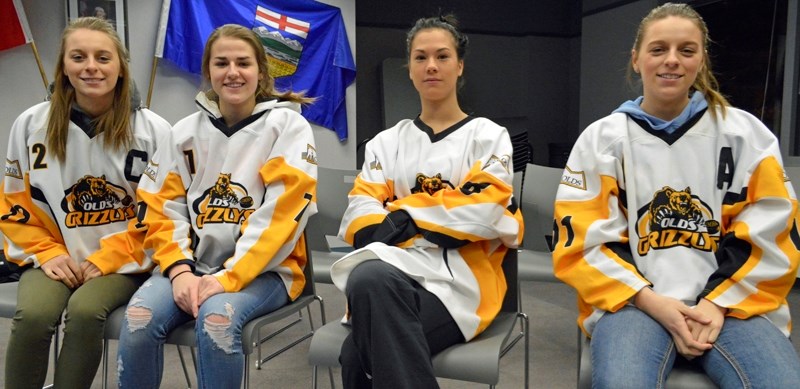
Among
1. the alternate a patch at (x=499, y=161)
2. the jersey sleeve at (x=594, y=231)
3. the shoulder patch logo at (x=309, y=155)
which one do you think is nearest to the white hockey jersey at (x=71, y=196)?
the shoulder patch logo at (x=309, y=155)

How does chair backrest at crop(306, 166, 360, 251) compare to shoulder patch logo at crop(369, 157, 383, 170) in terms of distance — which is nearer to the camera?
shoulder patch logo at crop(369, 157, 383, 170)

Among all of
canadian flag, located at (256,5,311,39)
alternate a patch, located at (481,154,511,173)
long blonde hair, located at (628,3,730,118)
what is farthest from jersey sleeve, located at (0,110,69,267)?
canadian flag, located at (256,5,311,39)

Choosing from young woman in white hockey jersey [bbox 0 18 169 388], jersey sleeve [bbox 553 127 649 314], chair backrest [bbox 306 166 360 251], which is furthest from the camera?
chair backrest [bbox 306 166 360 251]

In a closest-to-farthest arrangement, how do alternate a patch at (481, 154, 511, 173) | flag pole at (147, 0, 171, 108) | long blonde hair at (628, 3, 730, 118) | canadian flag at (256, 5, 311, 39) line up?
long blonde hair at (628, 3, 730, 118) < alternate a patch at (481, 154, 511, 173) < flag pole at (147, 0, 171, 108) < canadian flag at (256, 5, 311, 39)

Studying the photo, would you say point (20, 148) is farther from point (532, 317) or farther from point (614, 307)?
point (532, 317)

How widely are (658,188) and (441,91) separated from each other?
0.68m

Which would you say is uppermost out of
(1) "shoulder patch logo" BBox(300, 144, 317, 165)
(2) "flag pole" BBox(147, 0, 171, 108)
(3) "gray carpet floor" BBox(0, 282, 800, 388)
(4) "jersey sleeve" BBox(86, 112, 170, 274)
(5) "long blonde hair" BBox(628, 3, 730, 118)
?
(2) "flag pole" BBox(147, 0, 171, 108)

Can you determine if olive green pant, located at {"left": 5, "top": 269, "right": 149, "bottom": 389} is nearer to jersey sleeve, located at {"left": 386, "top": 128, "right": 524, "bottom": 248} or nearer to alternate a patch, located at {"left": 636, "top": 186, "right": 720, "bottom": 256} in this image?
jersey sleeve, located at {"left": 386, "top": 128, "right": 524, "bottom": 248}

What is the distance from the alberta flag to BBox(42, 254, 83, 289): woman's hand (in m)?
2.72

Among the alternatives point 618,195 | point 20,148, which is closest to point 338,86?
point 20,148

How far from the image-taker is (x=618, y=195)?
1621 millimetres

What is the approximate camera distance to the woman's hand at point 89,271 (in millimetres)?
1893

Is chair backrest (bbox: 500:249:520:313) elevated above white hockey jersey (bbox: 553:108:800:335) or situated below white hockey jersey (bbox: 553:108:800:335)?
below

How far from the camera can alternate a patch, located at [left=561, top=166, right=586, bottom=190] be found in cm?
163
